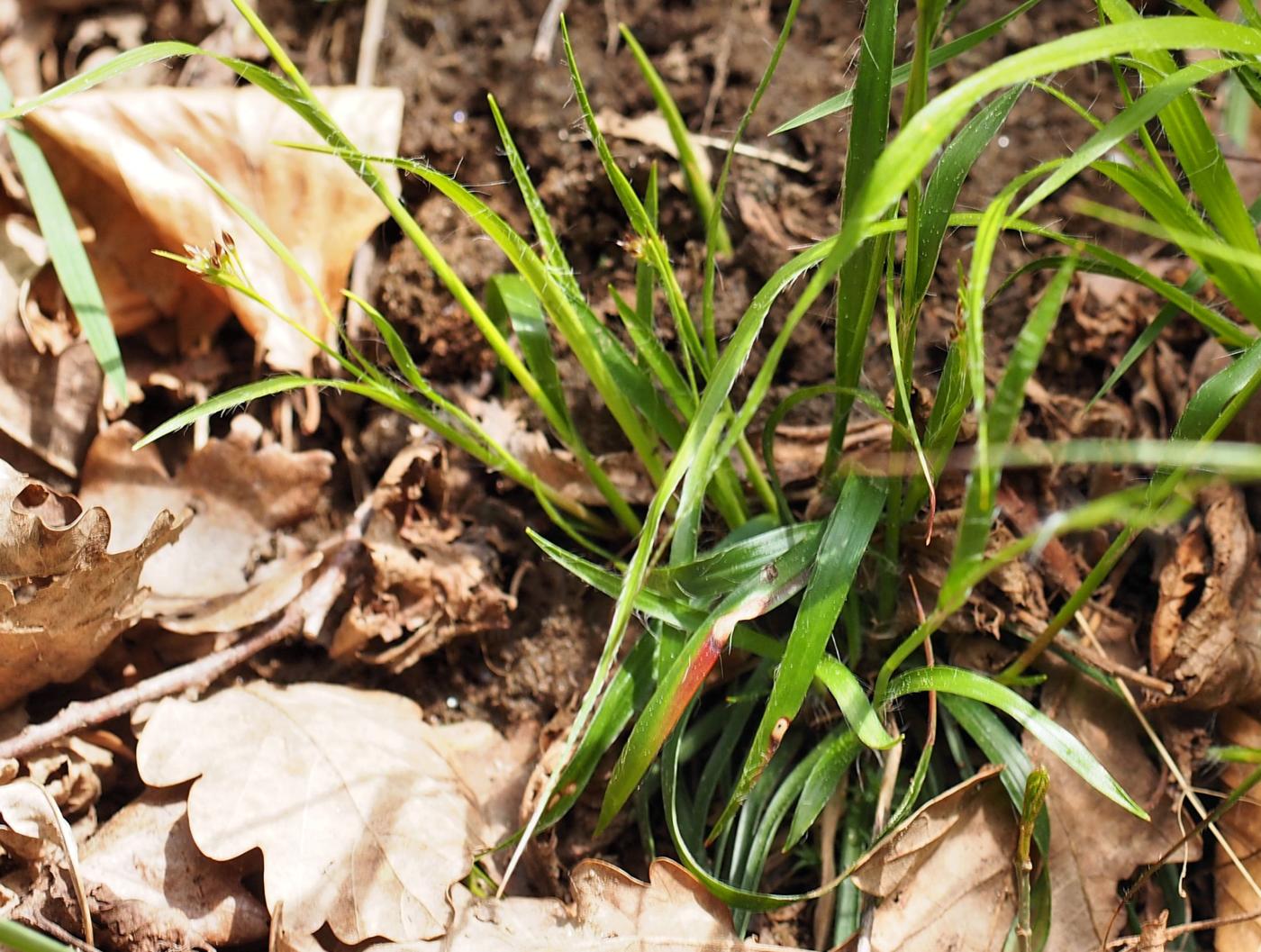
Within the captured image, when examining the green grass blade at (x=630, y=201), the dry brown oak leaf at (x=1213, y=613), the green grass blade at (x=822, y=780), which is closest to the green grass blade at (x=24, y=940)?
the green grass blade at (x=822, y=780)

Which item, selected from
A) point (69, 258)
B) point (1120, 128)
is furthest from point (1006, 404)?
point (69, 258)

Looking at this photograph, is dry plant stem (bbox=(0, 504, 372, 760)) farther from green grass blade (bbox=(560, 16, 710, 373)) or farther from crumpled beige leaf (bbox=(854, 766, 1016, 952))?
crumpled beige leaf (bbox=(854, 766, 1016, 952))

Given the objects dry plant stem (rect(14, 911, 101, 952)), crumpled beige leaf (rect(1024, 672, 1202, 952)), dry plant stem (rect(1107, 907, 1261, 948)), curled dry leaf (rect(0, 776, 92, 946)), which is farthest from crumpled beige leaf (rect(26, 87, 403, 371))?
dry plant stem (rect(1107, 907, 1261, 948))

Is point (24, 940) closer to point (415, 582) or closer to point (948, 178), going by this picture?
point (415, 582)

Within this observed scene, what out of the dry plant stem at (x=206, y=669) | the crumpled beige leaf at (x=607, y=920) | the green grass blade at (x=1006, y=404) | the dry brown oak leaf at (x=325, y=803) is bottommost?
the crumpled beige leaf at (x=607, y=920)

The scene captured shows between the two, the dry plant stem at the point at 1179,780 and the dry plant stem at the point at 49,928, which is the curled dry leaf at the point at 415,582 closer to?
the dry plant stem at the point at 49,928
